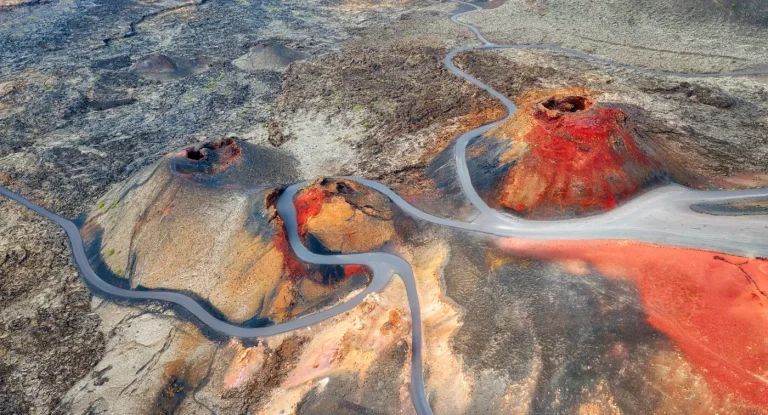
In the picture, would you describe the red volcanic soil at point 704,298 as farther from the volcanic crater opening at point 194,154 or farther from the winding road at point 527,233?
the volcanic crater opening at point 194,154

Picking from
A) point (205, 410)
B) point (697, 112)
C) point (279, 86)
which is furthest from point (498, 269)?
point (279, 86)

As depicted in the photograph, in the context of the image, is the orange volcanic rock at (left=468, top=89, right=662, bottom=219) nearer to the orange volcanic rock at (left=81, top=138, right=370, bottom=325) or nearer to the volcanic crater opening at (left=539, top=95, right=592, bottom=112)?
the volcanic crater opening at (left=539, top=95, right=592, bottom=112)

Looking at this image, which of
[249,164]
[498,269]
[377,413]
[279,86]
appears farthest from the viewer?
[279,86]

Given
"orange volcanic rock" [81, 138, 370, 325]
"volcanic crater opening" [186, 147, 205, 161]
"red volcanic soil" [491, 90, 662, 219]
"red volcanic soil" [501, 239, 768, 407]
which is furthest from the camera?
"volcanic crater opening" [186, 147, 205, 161]

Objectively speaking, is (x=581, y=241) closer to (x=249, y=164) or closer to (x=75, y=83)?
(x=249, y=164)

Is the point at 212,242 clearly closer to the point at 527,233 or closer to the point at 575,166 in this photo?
the point at 527,233

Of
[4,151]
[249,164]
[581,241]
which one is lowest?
[4,151]

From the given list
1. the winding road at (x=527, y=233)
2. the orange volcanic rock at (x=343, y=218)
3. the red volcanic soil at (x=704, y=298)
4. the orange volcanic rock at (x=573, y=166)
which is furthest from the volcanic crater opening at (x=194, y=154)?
the red volcanic soil at (x=704, y=298)

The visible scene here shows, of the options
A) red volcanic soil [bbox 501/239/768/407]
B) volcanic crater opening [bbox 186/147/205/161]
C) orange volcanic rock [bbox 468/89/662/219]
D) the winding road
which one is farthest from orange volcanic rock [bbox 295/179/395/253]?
volcanic crater opening [bbox 186/147/205/161]
